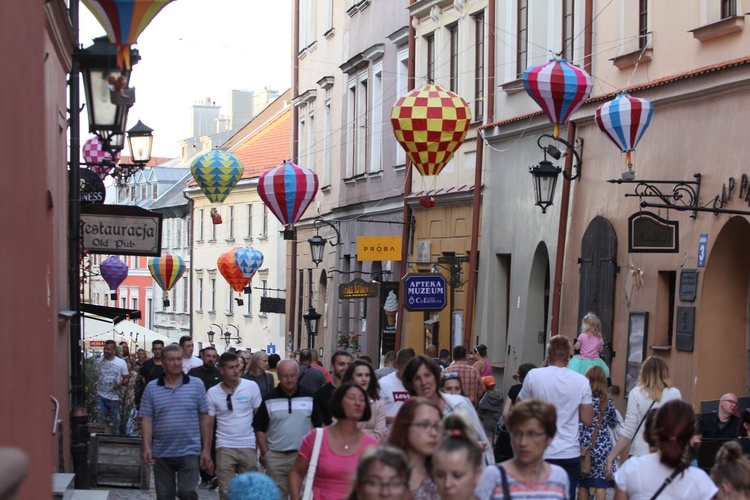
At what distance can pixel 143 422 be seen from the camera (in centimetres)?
1210

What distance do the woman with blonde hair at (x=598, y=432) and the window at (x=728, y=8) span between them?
612 cm

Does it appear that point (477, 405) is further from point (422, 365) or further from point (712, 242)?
point (422, 365)

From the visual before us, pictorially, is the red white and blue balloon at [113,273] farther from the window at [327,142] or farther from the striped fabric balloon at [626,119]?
the striped fabric balloon at [626,119]

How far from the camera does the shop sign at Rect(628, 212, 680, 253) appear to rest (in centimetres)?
1755

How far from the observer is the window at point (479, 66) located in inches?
1075

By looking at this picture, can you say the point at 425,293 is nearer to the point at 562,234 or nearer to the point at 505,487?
the point at 562,234

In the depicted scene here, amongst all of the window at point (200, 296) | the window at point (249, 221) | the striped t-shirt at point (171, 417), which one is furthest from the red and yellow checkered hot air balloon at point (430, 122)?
the window at point (200, 296)

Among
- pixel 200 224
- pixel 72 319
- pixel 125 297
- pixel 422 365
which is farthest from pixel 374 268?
pixel 125 297

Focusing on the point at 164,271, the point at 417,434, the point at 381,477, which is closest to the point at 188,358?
the point at 417,434

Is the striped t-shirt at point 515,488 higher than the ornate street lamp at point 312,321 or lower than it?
higher

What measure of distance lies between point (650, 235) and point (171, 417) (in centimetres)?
774

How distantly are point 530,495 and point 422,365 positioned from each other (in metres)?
2.81

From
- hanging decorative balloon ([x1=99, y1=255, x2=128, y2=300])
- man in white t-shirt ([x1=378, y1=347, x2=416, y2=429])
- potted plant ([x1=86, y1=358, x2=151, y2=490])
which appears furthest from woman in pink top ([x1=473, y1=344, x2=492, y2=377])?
hanging decorative balloon ([x1=99, y1=255, x2=128, y2=300])

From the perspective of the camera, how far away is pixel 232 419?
12.6 m
